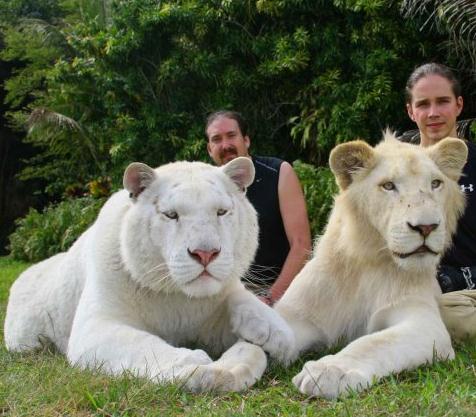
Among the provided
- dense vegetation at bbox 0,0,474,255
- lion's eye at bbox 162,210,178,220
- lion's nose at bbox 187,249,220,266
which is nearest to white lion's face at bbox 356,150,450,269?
lion's nose at bbox 187,249,220,266

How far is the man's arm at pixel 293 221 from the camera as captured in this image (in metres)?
4.80

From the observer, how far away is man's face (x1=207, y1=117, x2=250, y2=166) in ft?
17.3

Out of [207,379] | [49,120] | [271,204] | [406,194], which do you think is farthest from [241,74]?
[207,379]

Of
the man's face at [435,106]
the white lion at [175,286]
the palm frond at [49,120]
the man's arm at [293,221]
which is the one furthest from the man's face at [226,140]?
the palm frond at [49,120]

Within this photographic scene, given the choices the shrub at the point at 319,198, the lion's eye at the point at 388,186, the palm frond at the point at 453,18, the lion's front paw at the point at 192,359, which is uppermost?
the palm frond at the point at 453,18

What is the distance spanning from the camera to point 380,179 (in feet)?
10.7

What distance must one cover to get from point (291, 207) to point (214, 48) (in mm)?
7199

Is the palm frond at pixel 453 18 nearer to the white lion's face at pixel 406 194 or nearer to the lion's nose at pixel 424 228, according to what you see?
the white lion's face at pixel 406 194

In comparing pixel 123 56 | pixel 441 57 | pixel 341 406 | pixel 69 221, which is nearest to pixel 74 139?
pixel 69 221

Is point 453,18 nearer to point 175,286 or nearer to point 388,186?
point 388,186

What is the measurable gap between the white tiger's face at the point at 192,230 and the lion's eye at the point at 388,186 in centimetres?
62

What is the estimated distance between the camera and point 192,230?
292 centimetres

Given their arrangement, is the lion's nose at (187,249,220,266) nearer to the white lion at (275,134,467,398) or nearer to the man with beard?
the white lion at (275,134,467,398)

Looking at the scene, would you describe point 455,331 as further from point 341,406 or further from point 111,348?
point 111,348
